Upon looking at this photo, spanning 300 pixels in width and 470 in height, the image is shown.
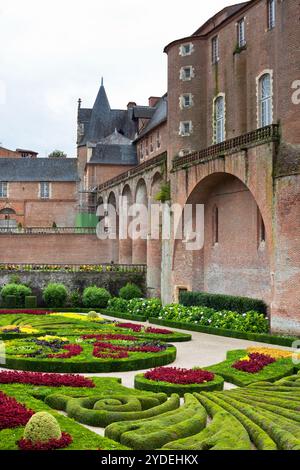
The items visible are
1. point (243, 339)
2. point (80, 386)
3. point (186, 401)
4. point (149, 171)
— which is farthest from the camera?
point (149, 171)

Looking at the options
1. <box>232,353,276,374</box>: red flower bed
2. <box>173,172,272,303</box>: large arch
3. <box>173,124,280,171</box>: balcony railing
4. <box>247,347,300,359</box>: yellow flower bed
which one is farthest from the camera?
<box>173,172,272,303</box>: large arch

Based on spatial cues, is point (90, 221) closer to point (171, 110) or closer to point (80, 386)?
point (171, 110)

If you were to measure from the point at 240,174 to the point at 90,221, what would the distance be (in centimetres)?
2843

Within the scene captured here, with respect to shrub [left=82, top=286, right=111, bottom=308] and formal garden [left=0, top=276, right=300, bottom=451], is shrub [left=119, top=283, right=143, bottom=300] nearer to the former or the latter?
shrub [left=82, top=286, right=111, bottom=308]

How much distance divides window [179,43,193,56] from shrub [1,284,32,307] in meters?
15.0

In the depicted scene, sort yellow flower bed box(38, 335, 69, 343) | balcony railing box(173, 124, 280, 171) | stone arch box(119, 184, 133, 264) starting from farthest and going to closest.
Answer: stone arch box(119, 184, 133, 264), balcony railing box(173, 124, 280, 171), yellow flower bed box(38, 335, 69, 343)

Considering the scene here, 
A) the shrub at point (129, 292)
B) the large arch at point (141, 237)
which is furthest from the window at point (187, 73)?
the shrub at point (129, 292)

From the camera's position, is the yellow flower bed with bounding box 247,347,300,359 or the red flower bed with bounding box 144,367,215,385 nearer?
the red flower bed with bounding box 144,367,215,385

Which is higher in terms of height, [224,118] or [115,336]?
[224,118]

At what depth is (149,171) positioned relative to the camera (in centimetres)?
3700

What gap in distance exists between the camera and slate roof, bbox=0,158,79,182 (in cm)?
5838

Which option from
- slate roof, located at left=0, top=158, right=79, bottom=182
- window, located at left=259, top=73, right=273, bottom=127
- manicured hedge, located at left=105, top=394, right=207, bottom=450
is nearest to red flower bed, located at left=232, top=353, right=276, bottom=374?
manicured hedge, located at left=105, top=394, right=207, bottom=450

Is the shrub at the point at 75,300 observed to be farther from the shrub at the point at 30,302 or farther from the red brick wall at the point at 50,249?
the red brick wall at the point at 50,249
